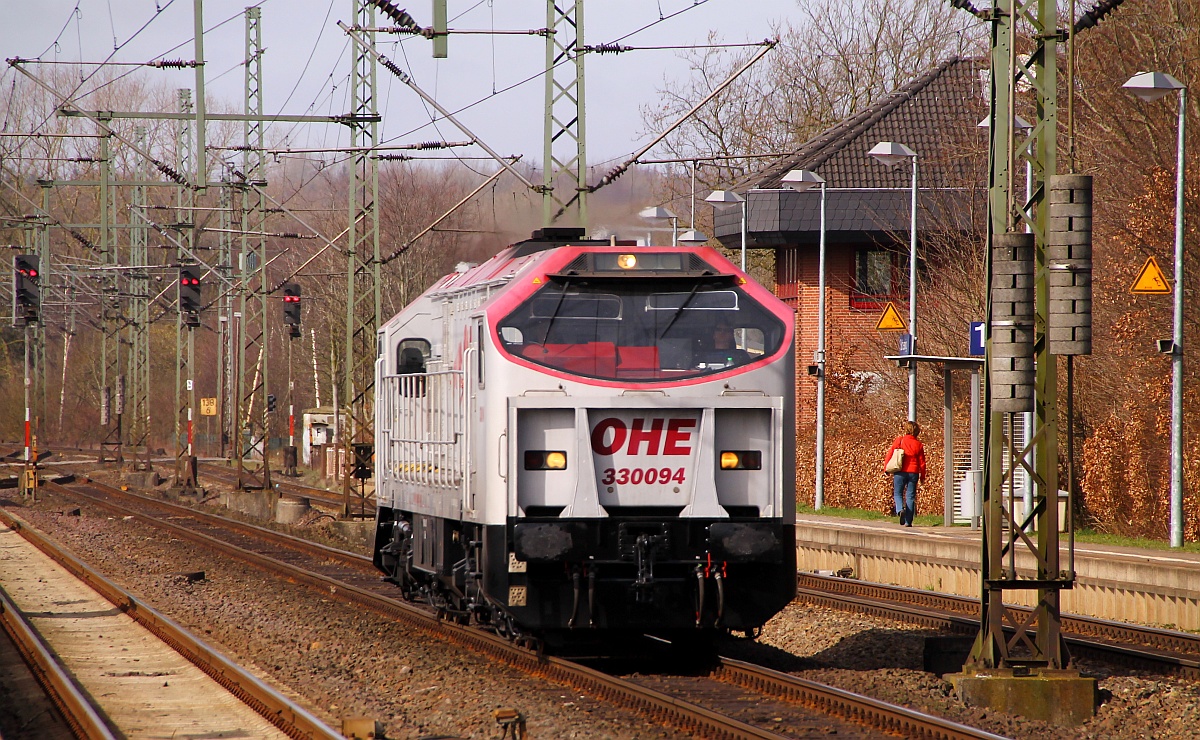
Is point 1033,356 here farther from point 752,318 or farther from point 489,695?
point 489,695

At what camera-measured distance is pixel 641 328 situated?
11.5m

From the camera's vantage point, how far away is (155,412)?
255ft

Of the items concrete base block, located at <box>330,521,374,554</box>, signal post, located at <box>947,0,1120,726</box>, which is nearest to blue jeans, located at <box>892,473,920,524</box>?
concrete base block, located at <box>330,521,374,554</box>

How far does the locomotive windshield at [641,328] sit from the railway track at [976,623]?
4313mm

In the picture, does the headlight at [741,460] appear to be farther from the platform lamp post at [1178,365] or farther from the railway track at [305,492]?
the railway track at [305,492]

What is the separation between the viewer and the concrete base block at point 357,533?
26906mm

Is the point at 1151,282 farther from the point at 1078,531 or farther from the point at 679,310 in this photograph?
the point at 679,310

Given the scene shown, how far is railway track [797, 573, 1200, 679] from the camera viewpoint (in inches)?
494

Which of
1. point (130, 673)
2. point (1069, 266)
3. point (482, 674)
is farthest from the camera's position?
point (130, 673)

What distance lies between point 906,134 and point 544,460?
3231 cm

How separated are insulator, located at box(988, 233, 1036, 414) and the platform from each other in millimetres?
3137

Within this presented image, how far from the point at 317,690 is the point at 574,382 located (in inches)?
129

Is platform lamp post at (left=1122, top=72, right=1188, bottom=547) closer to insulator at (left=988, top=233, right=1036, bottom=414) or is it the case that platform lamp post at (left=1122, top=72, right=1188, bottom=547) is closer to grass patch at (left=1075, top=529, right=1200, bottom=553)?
grass patch at (left=1075, top=529, right=1200, bottom=553)

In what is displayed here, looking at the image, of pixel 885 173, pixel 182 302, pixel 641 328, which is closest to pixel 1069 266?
pixel 641 328
